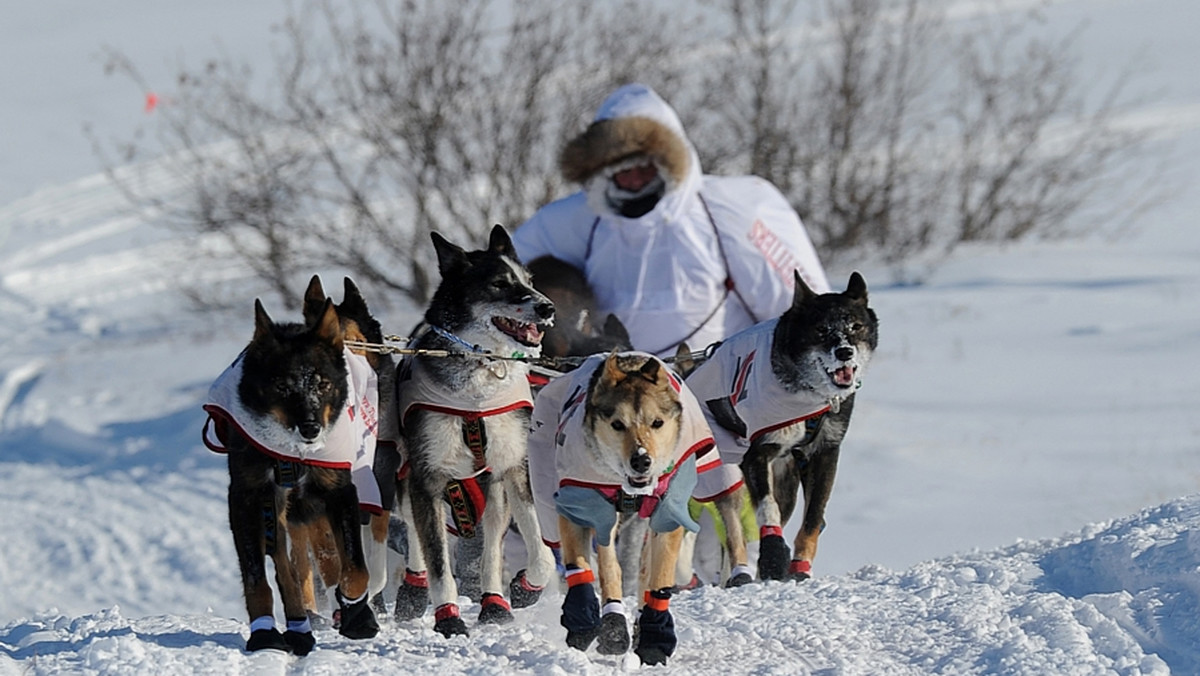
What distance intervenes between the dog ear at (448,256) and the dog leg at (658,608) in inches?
46.4

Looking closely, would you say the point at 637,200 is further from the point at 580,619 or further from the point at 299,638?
the point at 299,638

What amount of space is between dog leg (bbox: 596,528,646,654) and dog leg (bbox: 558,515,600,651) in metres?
0.03

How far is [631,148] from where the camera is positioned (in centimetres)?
721

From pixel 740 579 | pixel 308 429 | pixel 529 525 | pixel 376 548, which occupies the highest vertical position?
pixel 308 429

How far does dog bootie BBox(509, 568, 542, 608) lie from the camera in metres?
5.66

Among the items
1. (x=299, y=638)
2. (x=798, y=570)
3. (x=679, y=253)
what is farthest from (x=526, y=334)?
(x=679, y=253)

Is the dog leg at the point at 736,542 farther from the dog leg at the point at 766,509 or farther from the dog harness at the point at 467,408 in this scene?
the dog harness at the point at 467,408

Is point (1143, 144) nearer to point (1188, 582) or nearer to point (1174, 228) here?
point (1174, 228)

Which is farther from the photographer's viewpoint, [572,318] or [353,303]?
[572,318]

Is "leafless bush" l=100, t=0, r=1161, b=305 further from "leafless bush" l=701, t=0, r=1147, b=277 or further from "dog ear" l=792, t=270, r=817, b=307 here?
"dog ear" l=792, t=270, r=817, b=307

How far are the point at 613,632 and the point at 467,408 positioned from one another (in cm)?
94

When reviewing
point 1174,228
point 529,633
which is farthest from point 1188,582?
point 1174,228

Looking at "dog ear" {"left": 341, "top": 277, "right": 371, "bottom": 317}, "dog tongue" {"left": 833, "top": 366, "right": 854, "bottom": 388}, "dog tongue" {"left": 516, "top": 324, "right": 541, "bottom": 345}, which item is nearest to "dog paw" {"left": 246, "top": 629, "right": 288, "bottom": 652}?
"dog tongue" {"left": 516, "top": 324, "right": 541, "bottom": 345}

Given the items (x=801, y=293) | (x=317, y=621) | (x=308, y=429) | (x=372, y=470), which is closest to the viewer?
(x=308, y=429)
